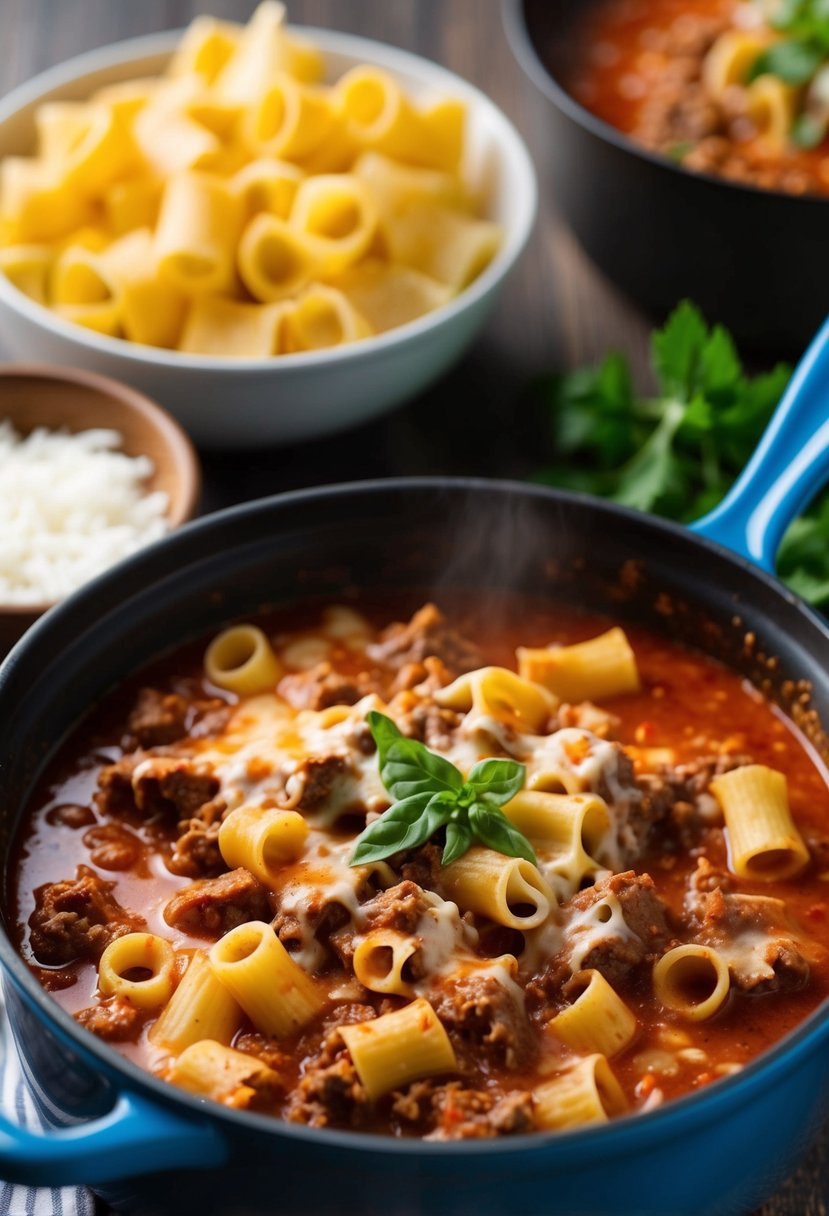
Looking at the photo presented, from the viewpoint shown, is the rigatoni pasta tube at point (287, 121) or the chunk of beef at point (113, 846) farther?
the rigatoni pasta tube at point (287, 121)

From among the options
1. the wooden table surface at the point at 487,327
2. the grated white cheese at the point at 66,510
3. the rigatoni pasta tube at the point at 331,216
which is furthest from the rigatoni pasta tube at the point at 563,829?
the rigatoni pasta tube at the point at 331,216

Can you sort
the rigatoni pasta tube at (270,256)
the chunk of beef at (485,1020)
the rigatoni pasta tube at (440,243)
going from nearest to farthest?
the chunk of beef at (485,1020) → the rigatoni pasta tube at (270,256) → the rigatoni pasta tube at (440,243)

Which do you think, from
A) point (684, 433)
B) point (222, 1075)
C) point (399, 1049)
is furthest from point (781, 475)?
point (222, 1075)

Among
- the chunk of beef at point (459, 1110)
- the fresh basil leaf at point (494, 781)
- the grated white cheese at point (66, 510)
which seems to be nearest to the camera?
the chunk of beef at point (459, 1110)

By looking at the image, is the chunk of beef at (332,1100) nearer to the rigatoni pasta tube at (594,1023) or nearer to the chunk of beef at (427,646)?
the rigatoni pasta tube at (594,1023)

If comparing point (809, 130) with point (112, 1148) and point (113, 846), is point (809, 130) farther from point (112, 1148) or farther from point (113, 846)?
point (112, 1148)

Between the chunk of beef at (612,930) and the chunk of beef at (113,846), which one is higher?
the chunk of beef at (612,930)
